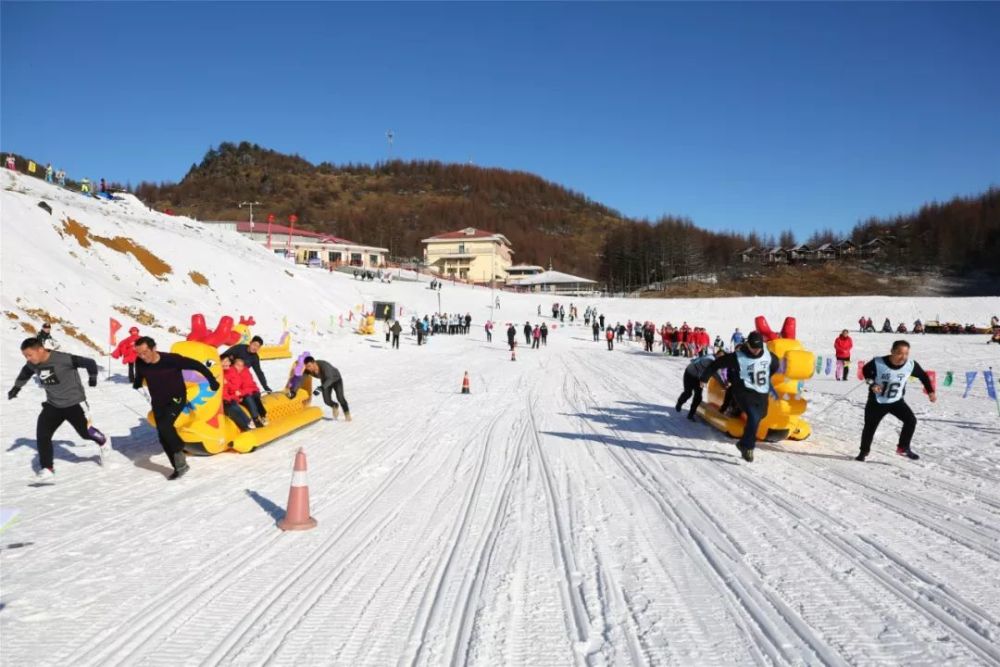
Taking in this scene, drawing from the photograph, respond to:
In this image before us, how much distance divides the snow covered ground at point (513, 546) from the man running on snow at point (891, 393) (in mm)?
345

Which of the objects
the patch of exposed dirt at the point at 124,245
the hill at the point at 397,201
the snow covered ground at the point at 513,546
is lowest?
the snow covered ground at the point at 513,546

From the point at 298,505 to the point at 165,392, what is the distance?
105 inches

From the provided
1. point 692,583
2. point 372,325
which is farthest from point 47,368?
point 372,325

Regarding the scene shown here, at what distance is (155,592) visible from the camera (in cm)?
396

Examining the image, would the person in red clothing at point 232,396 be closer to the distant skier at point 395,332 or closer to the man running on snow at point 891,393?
the man running on snow at point 891,393

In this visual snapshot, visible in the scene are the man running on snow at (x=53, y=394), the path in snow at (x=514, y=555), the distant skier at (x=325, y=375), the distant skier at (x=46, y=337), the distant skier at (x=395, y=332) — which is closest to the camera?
the path in snow at (x=514, y=555)

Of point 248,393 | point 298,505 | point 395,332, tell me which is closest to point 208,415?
point 248,393

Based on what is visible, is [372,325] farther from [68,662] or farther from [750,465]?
[68,662]

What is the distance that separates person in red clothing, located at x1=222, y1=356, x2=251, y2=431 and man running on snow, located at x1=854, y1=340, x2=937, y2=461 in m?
7.84

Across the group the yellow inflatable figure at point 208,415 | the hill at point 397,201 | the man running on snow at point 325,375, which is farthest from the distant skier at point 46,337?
the hill at point 397,201

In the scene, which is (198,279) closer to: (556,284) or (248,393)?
(248,393)

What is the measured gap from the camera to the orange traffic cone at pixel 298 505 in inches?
204

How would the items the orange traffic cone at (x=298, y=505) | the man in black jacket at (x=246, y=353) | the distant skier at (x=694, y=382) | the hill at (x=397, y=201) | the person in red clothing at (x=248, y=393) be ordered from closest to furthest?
the orange traffic cone at (x=298, y=505) < the person in red clothing at (x=248, y=393) < the man in black jacket at (x=246, y=353) < the distant skier at (x=694, y=382) < the hill at (x=397, y=201)

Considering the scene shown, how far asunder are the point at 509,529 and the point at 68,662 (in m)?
3.06
